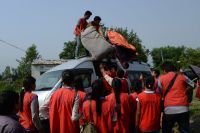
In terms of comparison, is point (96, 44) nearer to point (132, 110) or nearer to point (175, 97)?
point (175, 97)

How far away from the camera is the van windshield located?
37.7 ft

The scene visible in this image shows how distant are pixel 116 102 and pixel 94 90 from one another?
394 mm

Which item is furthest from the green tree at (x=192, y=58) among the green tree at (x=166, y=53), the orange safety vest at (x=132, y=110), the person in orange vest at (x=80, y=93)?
the person in orange vest at (x=80, y=93)

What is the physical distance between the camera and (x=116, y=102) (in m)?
6.27

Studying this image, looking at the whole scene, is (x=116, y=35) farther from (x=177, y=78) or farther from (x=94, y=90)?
(x=94, y=90)

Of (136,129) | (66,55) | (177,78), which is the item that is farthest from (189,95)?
(66,55)

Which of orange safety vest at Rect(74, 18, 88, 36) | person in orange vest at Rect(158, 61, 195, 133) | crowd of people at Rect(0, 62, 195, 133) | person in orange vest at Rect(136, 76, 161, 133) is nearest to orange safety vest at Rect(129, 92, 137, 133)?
crowd of people at Rect(0, 62, 195, 133)

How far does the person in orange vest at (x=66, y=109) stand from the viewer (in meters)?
6.50

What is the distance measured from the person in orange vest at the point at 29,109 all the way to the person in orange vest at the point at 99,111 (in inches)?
36.8

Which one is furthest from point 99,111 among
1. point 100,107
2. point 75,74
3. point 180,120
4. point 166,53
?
point 166,53

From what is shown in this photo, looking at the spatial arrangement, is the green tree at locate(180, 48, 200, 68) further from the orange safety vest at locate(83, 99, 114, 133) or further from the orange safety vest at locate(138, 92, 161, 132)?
the orange safety vest at locate(83, 99, 114, 133)

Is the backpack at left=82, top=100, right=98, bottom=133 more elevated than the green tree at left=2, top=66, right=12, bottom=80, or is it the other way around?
the green tree at left=2, top=66, right=12, bottom=80

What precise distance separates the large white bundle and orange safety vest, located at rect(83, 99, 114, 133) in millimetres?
5211

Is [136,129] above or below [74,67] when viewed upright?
below
